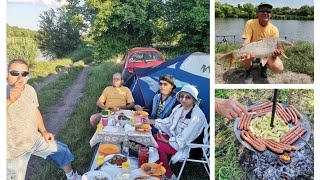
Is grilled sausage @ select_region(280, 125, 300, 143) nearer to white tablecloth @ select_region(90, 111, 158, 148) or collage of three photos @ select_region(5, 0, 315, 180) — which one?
collage of three photos @ select_region(5, 0, 315, 180)

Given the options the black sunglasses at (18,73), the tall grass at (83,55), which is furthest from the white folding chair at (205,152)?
the black sunglasses at (18,73)

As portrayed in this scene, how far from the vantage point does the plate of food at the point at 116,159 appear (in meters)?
3.60

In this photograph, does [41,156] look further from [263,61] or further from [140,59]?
[263,61]

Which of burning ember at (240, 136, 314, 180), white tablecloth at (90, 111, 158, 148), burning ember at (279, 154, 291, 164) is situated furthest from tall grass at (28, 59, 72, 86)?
burning ember at (279, 154, 291, 164)

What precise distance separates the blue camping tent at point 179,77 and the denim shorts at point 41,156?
0.84 m

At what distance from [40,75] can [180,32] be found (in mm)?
1414

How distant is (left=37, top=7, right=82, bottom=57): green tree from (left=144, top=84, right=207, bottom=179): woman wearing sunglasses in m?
1.06

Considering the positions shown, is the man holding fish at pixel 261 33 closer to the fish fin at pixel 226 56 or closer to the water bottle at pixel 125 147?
the fish fin at pixel 226 56

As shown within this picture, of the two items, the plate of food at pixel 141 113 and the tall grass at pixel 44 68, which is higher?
the tall grass at pixel 44 68

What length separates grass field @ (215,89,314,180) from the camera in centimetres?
385

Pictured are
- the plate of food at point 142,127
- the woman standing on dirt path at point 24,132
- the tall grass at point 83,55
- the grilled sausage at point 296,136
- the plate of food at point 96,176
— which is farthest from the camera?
the tall grass at point 83,55

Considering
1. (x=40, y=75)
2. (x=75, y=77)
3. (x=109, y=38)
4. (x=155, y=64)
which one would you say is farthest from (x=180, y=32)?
(x=40, y=75)

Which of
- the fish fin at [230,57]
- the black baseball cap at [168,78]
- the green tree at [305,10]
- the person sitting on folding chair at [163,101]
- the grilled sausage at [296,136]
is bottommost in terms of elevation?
the grilled sausage at [296,136]

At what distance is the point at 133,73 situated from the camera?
12.8ft
